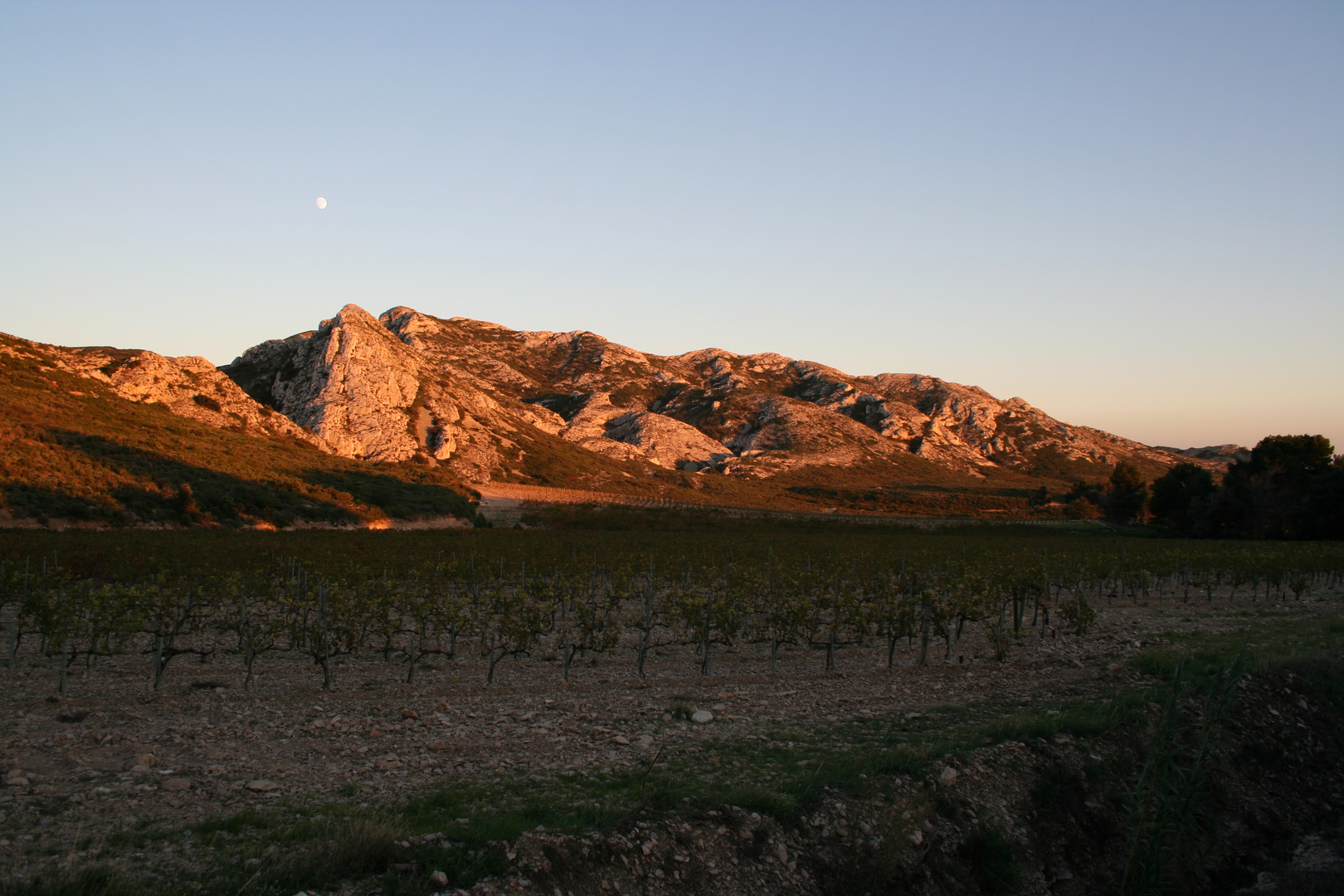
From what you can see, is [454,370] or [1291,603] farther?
[454,370]

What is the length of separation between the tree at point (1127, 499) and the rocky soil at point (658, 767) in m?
98.8

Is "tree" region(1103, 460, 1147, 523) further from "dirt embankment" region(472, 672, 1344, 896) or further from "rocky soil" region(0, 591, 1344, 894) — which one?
"dirt embankment" region(472, 672, 1344, 896)

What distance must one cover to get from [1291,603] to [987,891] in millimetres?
29744

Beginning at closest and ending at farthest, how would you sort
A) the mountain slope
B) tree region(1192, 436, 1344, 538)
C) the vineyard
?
the vineyard → the mountain slope → tree region(1192, 436, 1344, 538)

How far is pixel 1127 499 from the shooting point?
9869 cm

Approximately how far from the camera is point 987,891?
8102 mm

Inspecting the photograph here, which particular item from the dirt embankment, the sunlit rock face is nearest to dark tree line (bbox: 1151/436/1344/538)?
the dirt embankment

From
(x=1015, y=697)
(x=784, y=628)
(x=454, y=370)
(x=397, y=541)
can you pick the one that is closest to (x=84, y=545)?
(x=397, y=541)

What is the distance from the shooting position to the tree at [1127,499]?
3873 inches

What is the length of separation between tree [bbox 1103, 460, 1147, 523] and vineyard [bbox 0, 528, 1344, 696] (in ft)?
191

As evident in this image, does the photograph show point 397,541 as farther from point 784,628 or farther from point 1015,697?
point 1015,697

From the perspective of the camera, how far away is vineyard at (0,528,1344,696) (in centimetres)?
1650

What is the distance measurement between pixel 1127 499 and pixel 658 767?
109m

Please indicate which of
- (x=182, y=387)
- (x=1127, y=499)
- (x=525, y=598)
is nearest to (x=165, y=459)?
(x=182, y=387)
